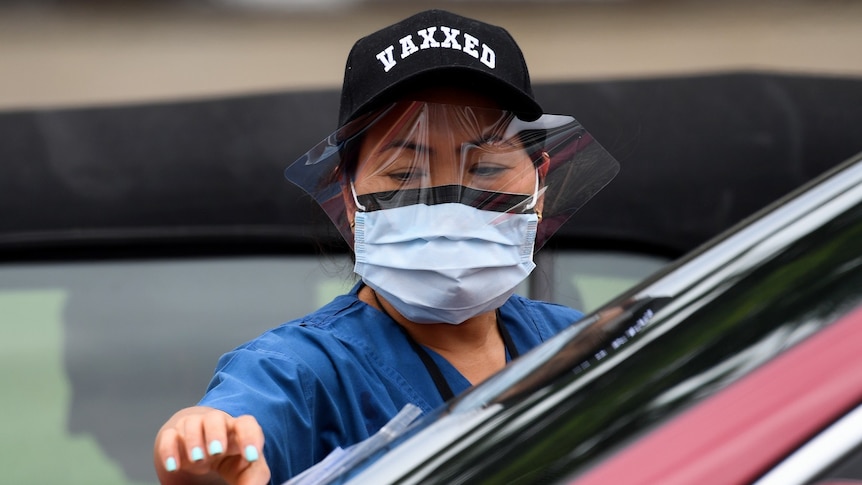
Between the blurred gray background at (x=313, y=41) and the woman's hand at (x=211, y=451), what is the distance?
10.7 feet

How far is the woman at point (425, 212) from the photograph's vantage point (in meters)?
1.56

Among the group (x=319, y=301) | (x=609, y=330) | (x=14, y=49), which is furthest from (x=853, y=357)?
(x=14, y=49)

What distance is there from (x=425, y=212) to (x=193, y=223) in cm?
250

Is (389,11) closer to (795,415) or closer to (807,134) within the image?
(807,134)

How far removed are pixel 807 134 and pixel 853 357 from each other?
3479 millimetres

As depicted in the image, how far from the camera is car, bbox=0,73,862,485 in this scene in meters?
3.76

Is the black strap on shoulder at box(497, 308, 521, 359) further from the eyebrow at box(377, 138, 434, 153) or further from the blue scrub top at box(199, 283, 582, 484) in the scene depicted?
the eyebrow at box(377, 138, 434, 153)

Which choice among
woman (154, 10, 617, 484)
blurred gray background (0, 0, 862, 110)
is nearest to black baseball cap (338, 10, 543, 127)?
woman (154, 10, 617, 484)

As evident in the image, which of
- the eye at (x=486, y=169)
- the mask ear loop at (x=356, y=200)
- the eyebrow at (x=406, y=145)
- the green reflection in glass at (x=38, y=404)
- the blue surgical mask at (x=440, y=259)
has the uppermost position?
the eyebrow at (x=406, y=145)

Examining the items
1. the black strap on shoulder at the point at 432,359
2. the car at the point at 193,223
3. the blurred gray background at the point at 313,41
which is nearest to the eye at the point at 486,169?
the black strap on shoulder at the point at 432,359

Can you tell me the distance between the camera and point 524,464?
0.98 metres

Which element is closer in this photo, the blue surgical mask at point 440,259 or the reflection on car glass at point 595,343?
the reflection on car glass at point 595,343

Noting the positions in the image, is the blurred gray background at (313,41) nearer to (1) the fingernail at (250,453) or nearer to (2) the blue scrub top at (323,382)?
(2) the blue scrub top at (323,382)

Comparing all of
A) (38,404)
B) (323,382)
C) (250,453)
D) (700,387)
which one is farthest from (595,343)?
(38,404)
